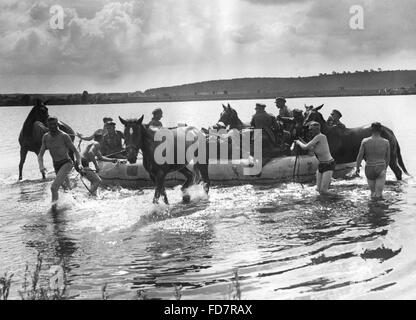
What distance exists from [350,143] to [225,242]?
824cm

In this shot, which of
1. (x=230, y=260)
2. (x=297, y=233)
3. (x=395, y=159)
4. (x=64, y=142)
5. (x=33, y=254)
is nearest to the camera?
(x=230, y=260)

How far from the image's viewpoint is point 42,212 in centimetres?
1362

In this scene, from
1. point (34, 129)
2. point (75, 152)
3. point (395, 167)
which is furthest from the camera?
point (34, 129)

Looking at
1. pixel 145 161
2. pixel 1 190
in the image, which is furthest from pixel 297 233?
pixel 1 190

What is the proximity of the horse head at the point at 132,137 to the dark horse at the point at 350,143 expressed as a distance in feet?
20.6

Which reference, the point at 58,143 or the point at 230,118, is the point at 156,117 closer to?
the point at 230,118

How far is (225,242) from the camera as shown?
1015 cm

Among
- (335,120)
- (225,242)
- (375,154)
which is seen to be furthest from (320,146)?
(225,242)

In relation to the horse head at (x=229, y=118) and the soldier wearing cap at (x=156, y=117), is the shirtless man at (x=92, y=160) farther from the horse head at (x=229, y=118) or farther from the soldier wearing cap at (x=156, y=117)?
the horse head at (x=229, y=118)

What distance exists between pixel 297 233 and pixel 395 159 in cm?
719

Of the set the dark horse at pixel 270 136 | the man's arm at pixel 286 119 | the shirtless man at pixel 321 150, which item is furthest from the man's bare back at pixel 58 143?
the man's arm at pixel 286 119

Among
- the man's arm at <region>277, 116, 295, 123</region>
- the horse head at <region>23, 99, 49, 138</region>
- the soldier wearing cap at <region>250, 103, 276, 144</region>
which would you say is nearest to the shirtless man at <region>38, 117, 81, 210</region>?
the soldier wearing cap at <region>250, 103, 276, 144</region>

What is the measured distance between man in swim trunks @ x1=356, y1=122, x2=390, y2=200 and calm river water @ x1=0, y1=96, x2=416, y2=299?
752 millimetres
